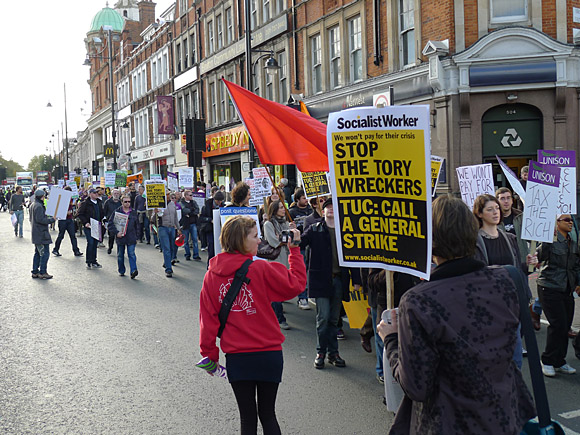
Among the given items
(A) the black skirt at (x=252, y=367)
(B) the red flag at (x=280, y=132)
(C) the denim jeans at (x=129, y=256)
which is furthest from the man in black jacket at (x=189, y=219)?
(A) the black skirt at (x=252, y=367)

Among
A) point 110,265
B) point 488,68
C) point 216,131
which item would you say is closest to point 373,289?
point 110,265

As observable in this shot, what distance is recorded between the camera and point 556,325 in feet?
19.1

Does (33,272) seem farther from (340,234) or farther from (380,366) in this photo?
(340,234)

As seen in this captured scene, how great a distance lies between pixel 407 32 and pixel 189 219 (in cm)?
896

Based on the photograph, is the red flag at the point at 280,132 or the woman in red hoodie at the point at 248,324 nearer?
the woman in red hoodie at the point at 248,324

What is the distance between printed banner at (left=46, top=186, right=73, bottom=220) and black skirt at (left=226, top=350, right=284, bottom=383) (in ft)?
41.3

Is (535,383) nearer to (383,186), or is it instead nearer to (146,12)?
(383,186)

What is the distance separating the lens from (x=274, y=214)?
316 inches

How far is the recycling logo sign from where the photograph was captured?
1689 centimetres

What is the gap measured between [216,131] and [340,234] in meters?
32.9

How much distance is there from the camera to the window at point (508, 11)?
16.8 meters

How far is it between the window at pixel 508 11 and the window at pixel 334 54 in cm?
698

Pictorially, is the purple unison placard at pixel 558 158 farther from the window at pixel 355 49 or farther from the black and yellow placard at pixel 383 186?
the window at pixel 355 49

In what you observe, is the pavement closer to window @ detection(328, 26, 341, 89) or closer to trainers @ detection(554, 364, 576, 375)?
trainers @ detection(554, 364, 576, 375)
